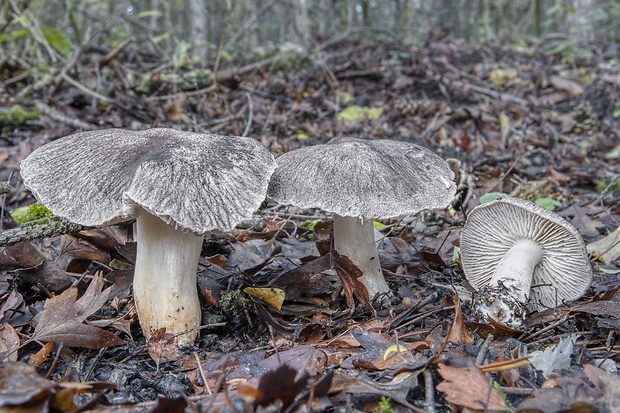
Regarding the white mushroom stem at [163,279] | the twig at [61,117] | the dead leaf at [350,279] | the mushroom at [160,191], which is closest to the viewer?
the mushroom at [160,191]

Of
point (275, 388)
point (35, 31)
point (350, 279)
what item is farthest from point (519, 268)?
point (35, 31)

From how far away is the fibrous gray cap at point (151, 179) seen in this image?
212 centimetres

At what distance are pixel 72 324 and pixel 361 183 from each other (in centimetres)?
165

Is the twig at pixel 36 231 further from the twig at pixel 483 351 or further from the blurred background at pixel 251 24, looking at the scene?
the blurred background at pixel 251 24

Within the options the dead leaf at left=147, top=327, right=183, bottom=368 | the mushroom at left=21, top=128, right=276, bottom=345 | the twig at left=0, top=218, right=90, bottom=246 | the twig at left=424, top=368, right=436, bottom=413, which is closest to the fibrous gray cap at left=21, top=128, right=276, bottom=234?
the mushroom at left=21, top=128, right=276, bottom=345

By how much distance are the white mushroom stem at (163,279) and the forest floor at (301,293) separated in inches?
5.2

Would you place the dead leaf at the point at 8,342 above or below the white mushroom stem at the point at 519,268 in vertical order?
above

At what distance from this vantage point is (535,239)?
2.95 m

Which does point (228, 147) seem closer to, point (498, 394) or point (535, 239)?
point (498, 394)

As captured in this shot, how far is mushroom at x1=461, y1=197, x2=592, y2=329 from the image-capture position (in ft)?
8.65

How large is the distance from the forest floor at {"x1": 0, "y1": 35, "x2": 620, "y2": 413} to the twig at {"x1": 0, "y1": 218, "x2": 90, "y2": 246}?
151 mm

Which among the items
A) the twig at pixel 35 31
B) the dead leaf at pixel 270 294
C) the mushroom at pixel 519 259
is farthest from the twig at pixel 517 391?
the twig at pixel 35 31

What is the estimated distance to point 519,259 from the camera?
289cm

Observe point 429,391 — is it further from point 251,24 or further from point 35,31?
point 251,24
